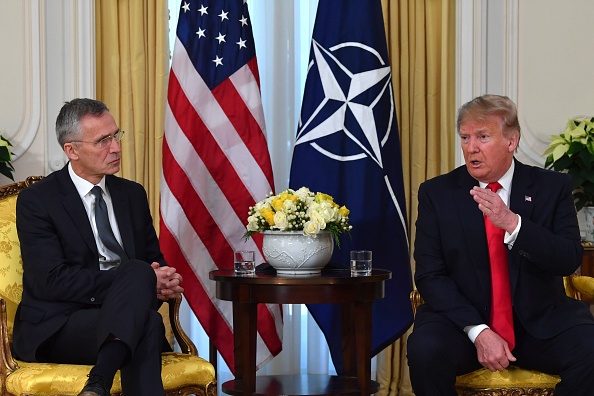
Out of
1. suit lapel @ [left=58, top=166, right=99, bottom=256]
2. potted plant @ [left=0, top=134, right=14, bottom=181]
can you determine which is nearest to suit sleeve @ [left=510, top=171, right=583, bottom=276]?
suit lapel @ [left=58, top=166, right=99, bottom=256]

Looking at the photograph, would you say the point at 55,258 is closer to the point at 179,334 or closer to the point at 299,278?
the point at 179,334

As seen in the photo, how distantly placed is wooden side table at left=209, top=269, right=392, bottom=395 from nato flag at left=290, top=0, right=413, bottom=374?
50cm

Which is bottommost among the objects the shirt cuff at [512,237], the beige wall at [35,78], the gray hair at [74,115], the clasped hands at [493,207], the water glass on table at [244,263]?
the water glass on table at [244,263]

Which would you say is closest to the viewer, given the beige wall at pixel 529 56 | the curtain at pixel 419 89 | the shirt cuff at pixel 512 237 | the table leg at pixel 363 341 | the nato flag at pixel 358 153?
the shirt cuff at pixel 512 237

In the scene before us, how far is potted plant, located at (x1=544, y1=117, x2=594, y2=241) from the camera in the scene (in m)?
4.70

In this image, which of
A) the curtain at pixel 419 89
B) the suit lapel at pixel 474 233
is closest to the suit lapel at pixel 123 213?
the suit lapel at pixel 474 233

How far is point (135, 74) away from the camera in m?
5.19

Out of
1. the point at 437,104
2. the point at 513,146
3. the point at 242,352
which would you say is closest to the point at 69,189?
the point at 242,352

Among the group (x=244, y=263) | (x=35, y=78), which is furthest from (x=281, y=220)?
(x=35, y=78)

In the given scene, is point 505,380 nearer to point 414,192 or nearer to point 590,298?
point 590,298

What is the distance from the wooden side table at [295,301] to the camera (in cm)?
364

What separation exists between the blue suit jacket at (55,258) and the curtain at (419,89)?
7.08 feet

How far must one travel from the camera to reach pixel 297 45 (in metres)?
5.43

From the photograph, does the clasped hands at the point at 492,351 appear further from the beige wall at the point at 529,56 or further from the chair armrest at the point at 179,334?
the beige wall at the point at 529,56
